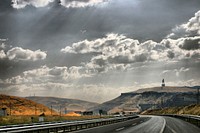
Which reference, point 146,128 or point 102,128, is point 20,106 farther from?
point 146,128

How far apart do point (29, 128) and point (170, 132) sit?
366 inches

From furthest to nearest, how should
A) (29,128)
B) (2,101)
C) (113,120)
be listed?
(2,101) → (113,120) → (29,128)

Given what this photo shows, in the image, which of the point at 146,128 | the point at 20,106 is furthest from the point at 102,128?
the point at 20,106

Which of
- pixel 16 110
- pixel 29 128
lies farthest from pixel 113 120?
pixel 16 110

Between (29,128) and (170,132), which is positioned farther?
(170,132)

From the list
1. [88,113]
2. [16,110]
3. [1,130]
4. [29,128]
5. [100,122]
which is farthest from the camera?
[16,110]

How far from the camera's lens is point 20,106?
144 metres

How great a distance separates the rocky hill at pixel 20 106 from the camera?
134m

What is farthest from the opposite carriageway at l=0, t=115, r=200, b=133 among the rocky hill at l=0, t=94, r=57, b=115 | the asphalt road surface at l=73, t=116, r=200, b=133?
the rocky hill at l=0, t=94, r=57, b=115

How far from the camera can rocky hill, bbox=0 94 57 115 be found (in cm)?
13418

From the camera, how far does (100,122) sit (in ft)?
119

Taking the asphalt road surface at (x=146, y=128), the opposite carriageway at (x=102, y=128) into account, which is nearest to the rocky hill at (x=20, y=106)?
the opposite carriageway at (x=102, y=128)

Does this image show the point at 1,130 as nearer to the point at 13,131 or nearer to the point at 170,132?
the point at 13,131

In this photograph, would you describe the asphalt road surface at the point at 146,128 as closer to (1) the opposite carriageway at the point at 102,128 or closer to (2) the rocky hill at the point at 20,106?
(1) the opposite carriageway at the point at 102,128
